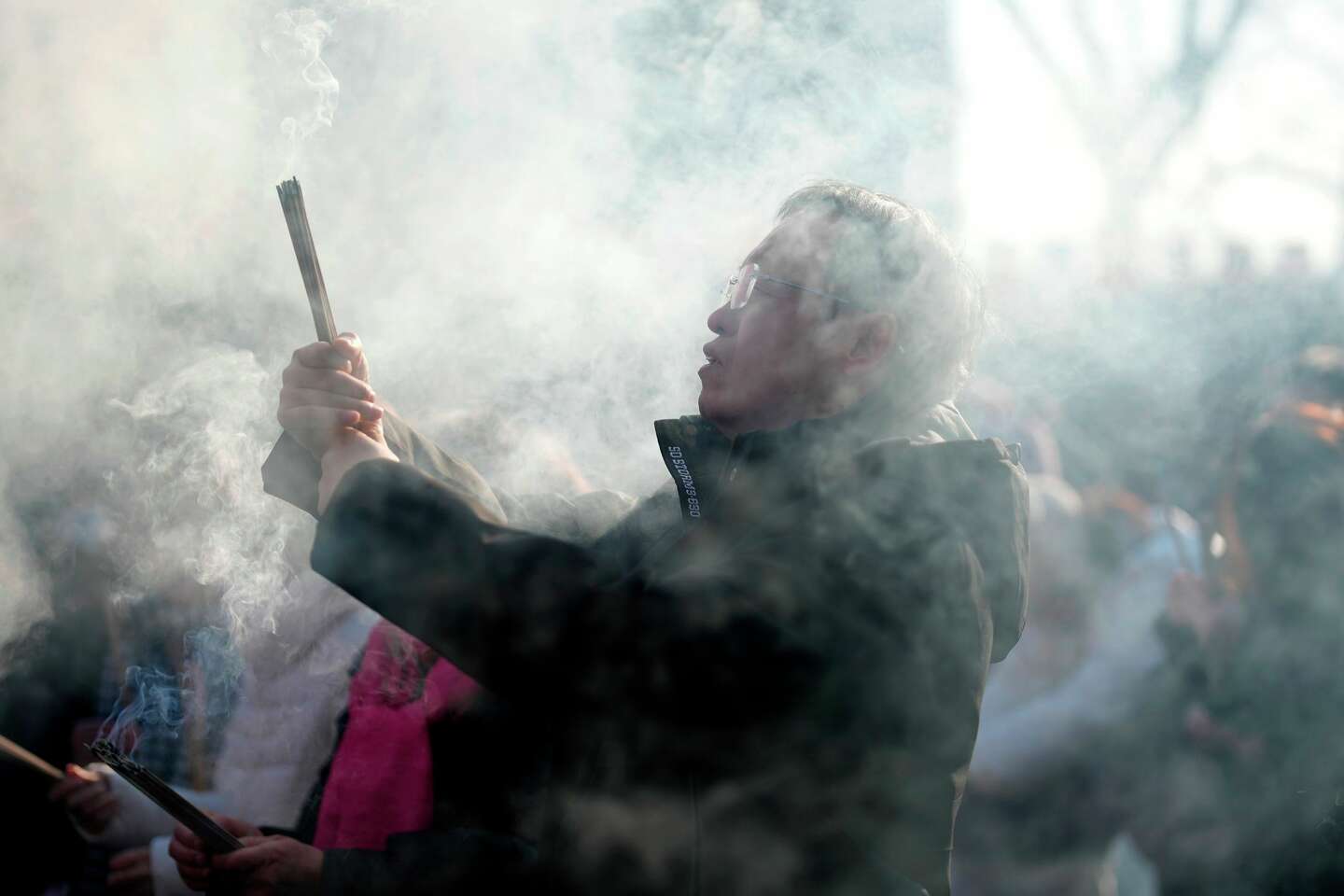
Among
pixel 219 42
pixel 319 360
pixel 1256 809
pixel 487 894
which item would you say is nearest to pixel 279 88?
pixel 219 42

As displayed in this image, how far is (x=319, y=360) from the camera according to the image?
1545 mm

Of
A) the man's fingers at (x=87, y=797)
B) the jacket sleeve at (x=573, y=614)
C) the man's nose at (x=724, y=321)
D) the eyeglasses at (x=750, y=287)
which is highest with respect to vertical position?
the eyeglasses at (x=750, y=287)

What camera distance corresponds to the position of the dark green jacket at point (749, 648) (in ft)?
4.25

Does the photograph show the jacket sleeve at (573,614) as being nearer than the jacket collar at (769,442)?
Yes

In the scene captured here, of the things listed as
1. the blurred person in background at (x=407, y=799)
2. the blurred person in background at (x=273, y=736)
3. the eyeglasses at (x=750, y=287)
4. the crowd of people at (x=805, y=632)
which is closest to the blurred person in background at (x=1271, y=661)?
the crowd of people at (x=805, y=632)

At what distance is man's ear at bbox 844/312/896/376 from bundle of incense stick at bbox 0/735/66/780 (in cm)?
200

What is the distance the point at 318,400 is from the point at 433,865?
95 centimetres

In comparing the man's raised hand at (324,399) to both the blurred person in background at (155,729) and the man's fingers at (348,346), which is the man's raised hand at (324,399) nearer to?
the man's fingers at (348,346)

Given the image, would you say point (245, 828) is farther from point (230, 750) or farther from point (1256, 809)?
point (1256, 809)

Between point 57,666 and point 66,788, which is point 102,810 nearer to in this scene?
point 66,788

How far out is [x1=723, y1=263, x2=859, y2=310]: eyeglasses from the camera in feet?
6.11

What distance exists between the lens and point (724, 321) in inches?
76.2

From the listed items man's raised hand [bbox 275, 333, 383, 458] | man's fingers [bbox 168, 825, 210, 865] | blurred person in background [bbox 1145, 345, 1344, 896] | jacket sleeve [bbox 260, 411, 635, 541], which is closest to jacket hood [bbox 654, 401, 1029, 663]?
jacket sleeve [bbox 260, 411, 635, 541]

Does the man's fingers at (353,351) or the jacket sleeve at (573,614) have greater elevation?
the man's fingers at (353,351)
